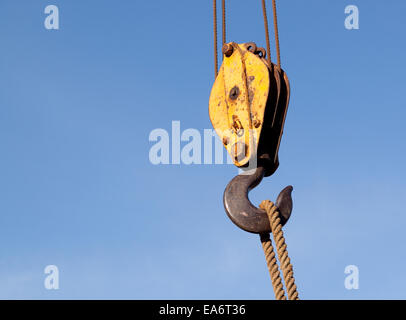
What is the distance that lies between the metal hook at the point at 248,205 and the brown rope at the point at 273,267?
0.05m

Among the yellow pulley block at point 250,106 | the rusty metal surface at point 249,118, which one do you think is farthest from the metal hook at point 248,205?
the yellow pulley block at point 250,106

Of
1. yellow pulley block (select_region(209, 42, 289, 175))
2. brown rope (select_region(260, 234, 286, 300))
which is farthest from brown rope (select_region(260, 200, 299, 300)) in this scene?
yellow pulley block (select_region(209, 42, 289, 175))

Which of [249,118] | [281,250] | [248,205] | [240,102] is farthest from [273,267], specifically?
[240,102]

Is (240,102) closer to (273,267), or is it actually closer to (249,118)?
(249,118)

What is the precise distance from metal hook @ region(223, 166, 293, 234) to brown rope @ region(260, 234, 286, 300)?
0.05 metres

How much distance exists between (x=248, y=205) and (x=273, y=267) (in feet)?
0.99

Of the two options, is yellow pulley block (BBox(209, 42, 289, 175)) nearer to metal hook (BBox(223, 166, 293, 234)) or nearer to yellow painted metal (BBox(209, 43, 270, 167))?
yellow painted metal (BBox(209, 43, 270, 167))

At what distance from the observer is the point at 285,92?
3.19 metres

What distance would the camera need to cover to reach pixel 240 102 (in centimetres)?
318

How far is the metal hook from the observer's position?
113 inches

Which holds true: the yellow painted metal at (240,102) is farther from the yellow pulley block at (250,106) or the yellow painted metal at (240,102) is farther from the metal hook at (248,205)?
the metal hook at (248,205)
